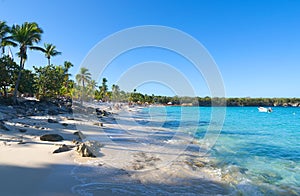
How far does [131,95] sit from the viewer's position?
13000 centimetres

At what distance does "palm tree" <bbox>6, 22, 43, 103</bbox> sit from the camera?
88.3 ft

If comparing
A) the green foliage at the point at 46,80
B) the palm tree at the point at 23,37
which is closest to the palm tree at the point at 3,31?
the palm tree at the point at 23,37

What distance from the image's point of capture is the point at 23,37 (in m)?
27.0

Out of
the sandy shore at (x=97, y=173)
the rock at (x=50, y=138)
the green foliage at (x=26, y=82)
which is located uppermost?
the green foliage at (x=26, y=82)

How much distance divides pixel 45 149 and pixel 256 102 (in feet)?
513

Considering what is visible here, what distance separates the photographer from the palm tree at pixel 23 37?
26.9 metres

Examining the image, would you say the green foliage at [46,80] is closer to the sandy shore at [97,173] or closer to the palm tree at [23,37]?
the palm tree at [23,37]

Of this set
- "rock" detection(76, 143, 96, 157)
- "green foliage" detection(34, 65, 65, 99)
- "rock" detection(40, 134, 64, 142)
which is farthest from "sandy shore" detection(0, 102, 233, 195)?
"green foliage" detection(34, 65, 65, 99)

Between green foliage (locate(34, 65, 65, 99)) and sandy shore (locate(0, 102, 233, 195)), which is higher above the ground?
green foliage (locate(34, 65, 65, 99))

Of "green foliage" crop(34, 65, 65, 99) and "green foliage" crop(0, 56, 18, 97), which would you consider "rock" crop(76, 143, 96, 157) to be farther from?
"green foliage" crop(34, 65, 65, 99)

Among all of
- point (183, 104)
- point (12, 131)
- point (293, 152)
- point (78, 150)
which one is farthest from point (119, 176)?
point (183, 104)

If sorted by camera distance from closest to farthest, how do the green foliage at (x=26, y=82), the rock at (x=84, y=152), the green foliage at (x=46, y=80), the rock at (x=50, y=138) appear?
the rock at (x=84, y=152)
the rock at (x=50, y=138)
the green foliage at (x=26, y=82)
the green foliage at (x=46, y=80)

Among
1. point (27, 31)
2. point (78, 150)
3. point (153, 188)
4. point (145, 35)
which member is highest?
point (27, 31)

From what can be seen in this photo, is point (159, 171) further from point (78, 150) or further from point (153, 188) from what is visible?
point (78, 150)
